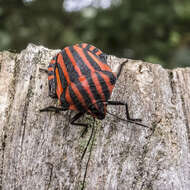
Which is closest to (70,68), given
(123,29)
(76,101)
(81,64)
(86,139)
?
(81,64)

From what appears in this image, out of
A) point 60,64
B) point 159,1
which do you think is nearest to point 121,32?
point 159,1

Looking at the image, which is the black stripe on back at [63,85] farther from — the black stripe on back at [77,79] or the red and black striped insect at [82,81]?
the black stripe on back at [77,79]

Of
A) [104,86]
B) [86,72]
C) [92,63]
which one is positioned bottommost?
[104,86]

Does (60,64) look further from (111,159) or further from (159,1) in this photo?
(159,1)

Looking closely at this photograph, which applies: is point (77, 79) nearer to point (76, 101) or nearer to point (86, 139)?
point (76, 101)

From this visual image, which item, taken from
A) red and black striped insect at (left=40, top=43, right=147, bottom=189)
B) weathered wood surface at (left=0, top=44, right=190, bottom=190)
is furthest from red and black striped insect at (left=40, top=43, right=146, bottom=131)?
weathered wood surface at (left=0, top=44, right=190, bottom=190)

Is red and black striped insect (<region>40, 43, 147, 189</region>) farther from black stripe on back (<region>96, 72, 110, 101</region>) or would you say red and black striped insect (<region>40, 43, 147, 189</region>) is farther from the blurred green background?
the blurred green background
